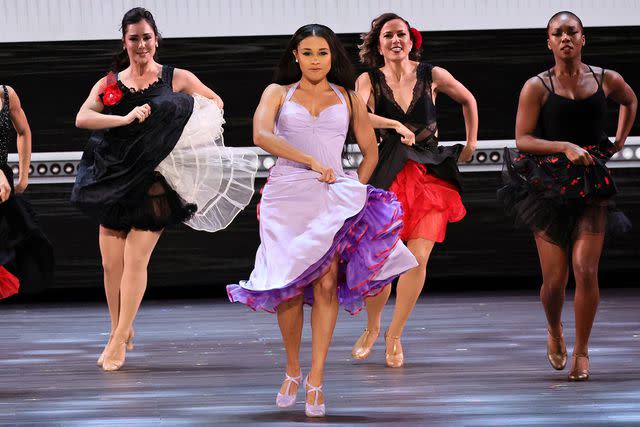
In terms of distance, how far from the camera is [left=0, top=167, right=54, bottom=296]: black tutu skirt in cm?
461

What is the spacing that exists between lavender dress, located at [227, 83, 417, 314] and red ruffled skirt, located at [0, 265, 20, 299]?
1.01 meters

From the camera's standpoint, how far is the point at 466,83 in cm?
738

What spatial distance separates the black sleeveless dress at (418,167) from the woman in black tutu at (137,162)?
0.67 meters

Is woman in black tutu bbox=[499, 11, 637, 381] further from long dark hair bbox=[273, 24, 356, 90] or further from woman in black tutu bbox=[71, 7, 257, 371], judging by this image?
woman in black tutu bbox=[71, 7, 257, 371]

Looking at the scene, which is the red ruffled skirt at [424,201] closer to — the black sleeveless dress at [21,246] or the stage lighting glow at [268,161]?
the black sleeveless dress at [21,246]

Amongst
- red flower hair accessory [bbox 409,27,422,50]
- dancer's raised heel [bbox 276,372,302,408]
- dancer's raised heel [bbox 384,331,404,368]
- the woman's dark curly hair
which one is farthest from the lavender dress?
red flower hair accessory [bbox 409,27,422,50]

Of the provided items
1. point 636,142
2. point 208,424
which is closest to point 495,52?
point 636,142

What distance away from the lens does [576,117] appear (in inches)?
171

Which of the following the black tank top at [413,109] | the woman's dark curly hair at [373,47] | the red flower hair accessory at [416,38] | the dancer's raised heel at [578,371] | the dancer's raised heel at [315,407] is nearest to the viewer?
the dancer's raised heel at [315,407]

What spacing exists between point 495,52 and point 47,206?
273 cm

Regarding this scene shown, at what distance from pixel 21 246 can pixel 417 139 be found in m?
1.61

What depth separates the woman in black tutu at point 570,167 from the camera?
169 inches

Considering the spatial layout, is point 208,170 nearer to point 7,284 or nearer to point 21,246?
point 21,246

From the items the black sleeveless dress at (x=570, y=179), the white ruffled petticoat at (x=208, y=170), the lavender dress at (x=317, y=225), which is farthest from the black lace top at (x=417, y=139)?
the lavender dress at (x=317, y=225)
